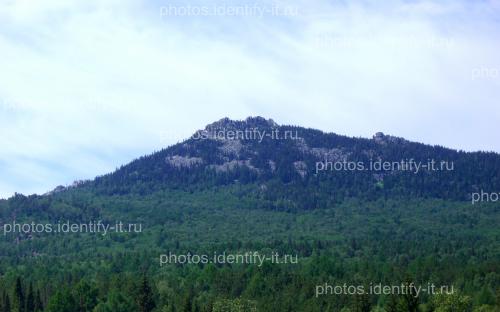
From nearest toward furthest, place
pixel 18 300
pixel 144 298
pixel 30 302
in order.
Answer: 1. pixel 18 300
2. pixel 30 302
3. pixel 144 298

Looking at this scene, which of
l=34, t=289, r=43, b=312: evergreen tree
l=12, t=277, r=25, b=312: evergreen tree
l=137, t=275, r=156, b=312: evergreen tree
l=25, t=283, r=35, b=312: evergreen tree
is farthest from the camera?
l=137, t=275, r=156, b=312: evergreen tree

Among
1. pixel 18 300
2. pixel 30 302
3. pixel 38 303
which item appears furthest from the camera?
pixel 38 303

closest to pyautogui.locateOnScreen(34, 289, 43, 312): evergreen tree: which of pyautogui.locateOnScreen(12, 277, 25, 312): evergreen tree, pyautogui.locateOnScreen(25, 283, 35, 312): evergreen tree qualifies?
pyautogui.locateOnScreen(25, 283, 35, 312): evergreen tree

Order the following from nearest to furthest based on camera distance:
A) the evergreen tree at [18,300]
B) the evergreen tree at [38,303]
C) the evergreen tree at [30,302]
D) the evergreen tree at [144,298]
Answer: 1. the evergreen tree at [18,300]
2. the evergreen tree at [30,302]
3. the evergreen tree at [38,303]
4. the evergreen tree at [144,298]

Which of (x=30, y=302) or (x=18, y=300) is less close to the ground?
(x=18, y=300)

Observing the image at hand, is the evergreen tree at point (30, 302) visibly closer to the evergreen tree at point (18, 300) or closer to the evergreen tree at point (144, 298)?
the evergreen tree at point (18, 300)

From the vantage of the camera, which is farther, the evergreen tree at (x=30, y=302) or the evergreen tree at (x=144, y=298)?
the evergreen tree at (x=144, y=298)

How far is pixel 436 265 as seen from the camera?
194250 mm

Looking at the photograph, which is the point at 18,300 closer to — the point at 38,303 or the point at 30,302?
the point at 30,302

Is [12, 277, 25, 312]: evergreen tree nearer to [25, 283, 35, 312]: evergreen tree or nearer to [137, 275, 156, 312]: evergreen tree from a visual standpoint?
[25, 283, 35, 312]: evergreen tree

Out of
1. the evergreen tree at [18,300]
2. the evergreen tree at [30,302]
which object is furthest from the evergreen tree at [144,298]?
the evergreen tree at [18,300]

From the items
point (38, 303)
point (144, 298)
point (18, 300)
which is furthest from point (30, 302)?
point (144, 298)

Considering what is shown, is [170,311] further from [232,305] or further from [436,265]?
[436,265]

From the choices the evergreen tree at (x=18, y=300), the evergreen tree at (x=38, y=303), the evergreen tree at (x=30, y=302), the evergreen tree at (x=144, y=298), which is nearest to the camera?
the evergreen tree at (x=18, y=300)
